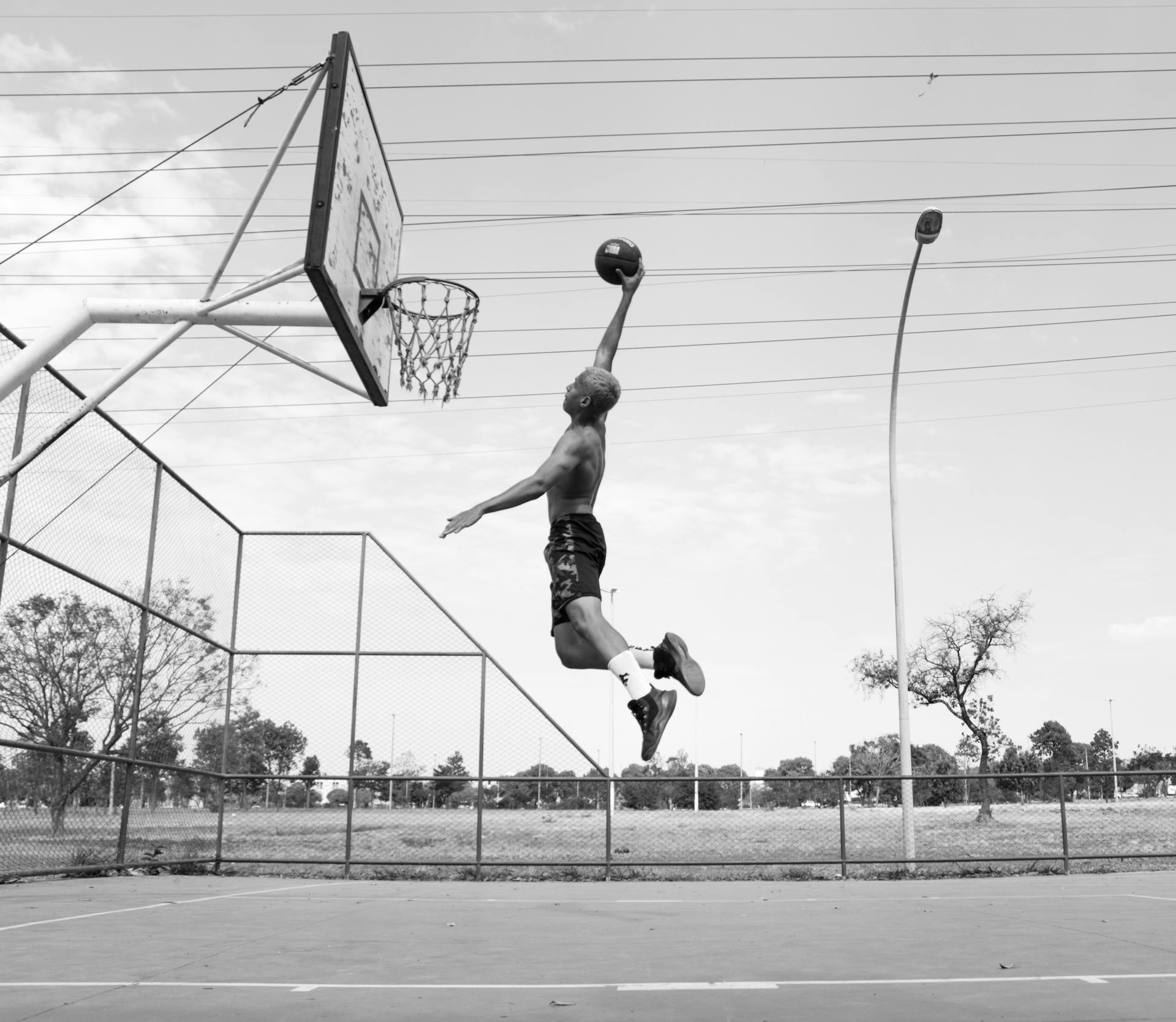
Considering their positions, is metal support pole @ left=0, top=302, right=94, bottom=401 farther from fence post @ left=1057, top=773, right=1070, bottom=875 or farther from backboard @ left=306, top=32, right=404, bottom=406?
fence post @ left=1057, top=773, right=1070, bottom=875

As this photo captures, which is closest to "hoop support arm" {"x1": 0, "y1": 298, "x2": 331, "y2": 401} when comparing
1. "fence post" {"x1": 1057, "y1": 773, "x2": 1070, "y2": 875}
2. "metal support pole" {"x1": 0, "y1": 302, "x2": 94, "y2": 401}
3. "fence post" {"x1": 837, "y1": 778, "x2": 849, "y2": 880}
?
"metal support pole" {"x1": 0, "y1": 302, "x2": 94, "y2": 401}

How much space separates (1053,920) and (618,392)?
17.1 ft

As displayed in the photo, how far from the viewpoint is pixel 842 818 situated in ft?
42.7

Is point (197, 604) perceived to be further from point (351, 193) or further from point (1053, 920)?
point (1053, 920)

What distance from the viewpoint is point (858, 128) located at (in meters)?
16.5

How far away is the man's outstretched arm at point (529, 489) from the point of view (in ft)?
13.8

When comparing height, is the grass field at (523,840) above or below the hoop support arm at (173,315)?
below

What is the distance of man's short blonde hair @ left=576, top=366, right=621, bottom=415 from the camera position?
4.48 meters

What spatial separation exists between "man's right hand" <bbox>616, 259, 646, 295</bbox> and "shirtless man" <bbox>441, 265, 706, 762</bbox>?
2.69 feet

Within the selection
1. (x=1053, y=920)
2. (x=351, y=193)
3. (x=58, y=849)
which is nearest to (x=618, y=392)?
(x=351, y=193)

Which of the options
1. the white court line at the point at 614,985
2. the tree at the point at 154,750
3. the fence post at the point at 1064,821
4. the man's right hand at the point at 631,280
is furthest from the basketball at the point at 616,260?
the fence post at the point at 1064,821

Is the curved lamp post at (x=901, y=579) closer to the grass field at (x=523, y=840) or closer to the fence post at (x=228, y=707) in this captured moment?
the grass field at (x=523, y=840)

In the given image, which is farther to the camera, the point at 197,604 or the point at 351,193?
the point at 197,604

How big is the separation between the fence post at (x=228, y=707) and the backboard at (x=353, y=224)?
6.38 metres
